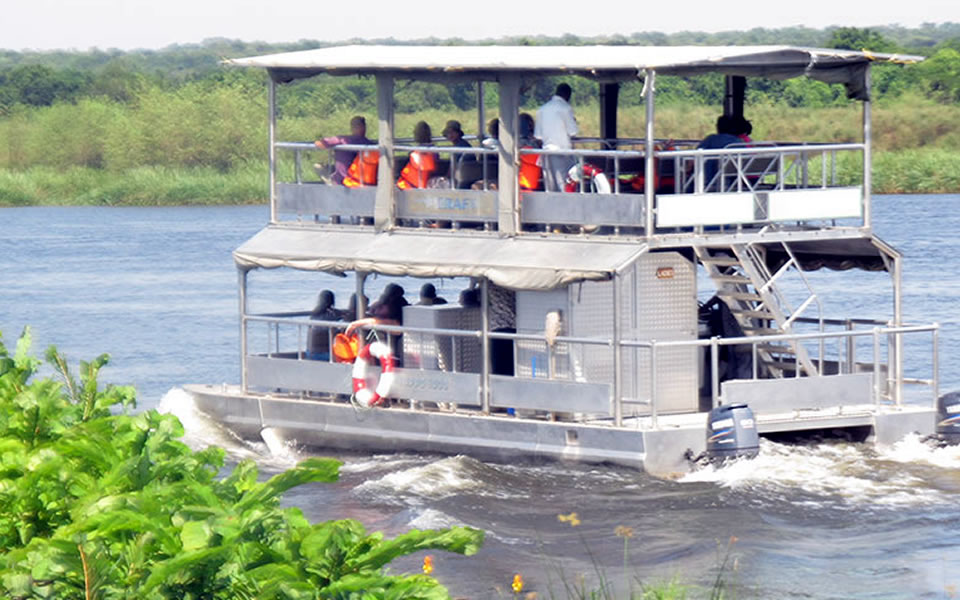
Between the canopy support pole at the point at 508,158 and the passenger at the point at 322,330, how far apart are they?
8.36 feet

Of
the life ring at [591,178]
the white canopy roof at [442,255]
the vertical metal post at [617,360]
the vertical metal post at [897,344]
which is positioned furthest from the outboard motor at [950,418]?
the life ring at [591,178]

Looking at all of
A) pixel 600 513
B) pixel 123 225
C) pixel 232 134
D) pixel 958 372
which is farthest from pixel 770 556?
pixel 232 134

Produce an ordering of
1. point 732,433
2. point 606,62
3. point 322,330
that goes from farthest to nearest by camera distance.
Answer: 1. point 322,330
2. point 606,62
3. point 732,433

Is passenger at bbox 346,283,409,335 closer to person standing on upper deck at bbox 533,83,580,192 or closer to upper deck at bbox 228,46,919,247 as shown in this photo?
upper deck at bbox 228,46,919,247

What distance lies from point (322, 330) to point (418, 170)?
86.6 inches

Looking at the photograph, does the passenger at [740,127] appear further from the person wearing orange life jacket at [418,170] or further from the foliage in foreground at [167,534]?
the foliage in foreground at [167,534]

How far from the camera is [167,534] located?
5.77 m

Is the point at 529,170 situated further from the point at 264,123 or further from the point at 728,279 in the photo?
the point at 264,123

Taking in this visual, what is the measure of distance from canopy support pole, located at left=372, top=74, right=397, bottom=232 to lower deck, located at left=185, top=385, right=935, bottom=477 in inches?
69.7

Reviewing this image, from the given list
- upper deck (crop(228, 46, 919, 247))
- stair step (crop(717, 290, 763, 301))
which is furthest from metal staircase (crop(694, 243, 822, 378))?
upper deck (crop(228, 46, 919, 247))

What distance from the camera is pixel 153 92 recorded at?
68.3 metres

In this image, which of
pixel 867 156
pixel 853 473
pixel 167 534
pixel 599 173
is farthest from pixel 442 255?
pixel 167 534

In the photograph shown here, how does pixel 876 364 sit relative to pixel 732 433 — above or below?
above

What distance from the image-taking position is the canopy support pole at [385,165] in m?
18.3
